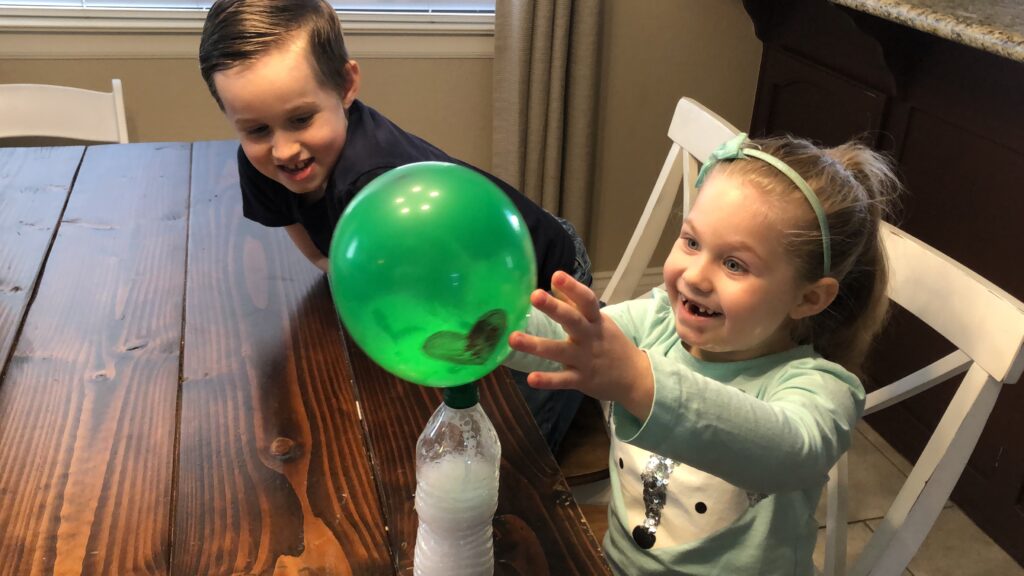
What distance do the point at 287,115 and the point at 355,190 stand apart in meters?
0.13

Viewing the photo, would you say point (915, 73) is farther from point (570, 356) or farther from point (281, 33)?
point (570, 356)

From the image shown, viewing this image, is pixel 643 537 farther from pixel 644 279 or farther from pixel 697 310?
pixel 644 279

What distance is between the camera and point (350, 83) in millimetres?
1270

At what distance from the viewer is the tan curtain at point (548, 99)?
7.67 ft

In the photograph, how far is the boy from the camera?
109 cm

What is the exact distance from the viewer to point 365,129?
4.09 ft

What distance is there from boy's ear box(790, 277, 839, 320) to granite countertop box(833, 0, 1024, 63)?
79cm

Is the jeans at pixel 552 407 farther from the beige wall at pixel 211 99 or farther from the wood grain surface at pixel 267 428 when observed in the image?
the beige wall at pixel 211 99

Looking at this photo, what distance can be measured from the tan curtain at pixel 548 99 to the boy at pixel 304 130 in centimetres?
111

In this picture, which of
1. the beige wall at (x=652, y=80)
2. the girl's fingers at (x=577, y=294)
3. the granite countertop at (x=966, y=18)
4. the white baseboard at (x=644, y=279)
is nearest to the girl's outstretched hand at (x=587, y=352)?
the girl's fingers at (x=577, y=294)

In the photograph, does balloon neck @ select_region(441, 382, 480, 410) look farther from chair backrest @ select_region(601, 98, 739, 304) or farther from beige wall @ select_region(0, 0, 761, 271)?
beige wall @ select_region(0, 0, 761, 271)

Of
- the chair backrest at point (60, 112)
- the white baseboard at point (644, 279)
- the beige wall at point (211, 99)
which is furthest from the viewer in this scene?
the white baseboard at point (644, 279)

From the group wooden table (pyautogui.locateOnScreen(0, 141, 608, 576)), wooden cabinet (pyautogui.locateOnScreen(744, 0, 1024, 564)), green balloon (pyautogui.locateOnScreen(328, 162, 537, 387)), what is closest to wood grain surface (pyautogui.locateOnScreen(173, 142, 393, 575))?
wooden table (pyautogui.locateOnScreen(0, 141, 608, 576))

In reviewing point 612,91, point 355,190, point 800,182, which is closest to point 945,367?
point 800,182
